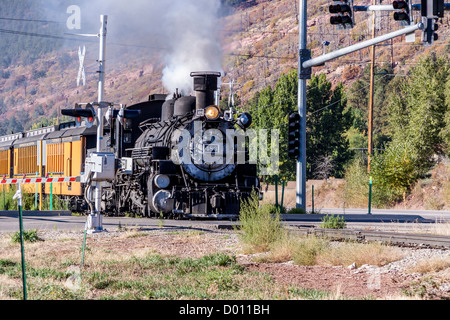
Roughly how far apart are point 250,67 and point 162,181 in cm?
12921

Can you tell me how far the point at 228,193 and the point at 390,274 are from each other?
10146mm

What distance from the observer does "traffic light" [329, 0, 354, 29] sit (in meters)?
16.2

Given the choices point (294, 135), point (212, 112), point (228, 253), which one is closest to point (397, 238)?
point (228, 253)

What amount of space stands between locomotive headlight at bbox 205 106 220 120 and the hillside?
8896 cm

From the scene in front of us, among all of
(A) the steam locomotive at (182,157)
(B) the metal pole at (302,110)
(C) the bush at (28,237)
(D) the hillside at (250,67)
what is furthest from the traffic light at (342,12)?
(D) the hillside at (250,67)

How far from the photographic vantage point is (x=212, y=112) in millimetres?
18812

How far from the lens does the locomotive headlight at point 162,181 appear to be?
18.6 metres

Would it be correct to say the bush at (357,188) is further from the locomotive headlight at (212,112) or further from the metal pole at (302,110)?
the locomotive headlight at (212,112)

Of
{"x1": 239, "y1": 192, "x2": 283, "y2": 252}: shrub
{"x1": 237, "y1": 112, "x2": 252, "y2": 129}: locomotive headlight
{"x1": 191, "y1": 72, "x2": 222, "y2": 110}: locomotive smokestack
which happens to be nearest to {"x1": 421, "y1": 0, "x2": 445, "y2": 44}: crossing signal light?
{"x1": 237, "y1": 112, "x2": 252, "y2": 129}: locomotive headlight

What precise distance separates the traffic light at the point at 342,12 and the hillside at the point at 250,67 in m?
91.0

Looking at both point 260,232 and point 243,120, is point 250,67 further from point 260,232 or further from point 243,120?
point 260,232

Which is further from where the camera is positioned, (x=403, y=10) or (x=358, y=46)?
(x=358, y=46)

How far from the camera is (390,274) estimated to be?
9148mm
